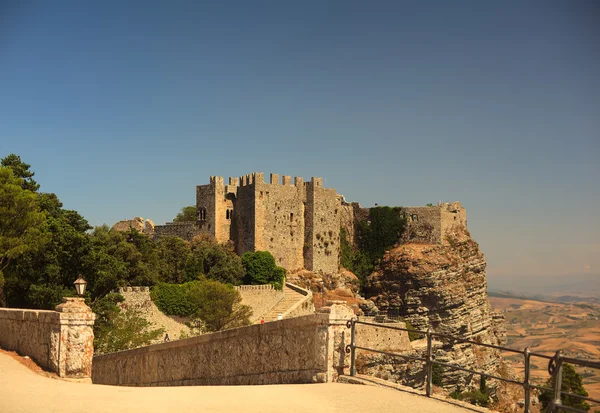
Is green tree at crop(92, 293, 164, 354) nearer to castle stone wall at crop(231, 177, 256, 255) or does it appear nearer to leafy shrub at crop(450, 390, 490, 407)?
castle stone wall at crop(231, 177, 256, 255)

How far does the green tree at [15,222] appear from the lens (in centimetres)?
2897

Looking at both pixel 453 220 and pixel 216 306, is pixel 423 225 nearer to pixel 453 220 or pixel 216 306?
pixel 453 220

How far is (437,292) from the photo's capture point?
5881 cm

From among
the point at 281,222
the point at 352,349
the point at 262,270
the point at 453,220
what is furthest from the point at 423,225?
the point at 352,349

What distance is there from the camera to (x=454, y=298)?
194 ft

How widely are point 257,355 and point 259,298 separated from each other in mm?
31124

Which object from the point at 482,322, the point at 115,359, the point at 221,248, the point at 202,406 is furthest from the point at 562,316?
the point at 202,406

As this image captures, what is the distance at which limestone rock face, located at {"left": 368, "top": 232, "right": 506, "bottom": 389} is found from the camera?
58625mm

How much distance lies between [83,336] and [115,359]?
8.86 meters

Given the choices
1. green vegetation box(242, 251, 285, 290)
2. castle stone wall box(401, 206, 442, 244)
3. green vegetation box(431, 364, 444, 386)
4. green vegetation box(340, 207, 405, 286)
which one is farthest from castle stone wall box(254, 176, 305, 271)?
green vegetation box(431, 364, 444, 386)

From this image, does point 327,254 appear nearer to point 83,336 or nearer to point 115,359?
point 115,359

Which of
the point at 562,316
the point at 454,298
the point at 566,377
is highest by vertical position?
the point at 454,298

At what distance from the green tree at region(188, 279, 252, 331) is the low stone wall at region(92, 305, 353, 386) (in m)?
19.6

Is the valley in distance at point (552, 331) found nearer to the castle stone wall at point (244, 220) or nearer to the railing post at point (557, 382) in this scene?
the castle stone wall at point (244, 220)
